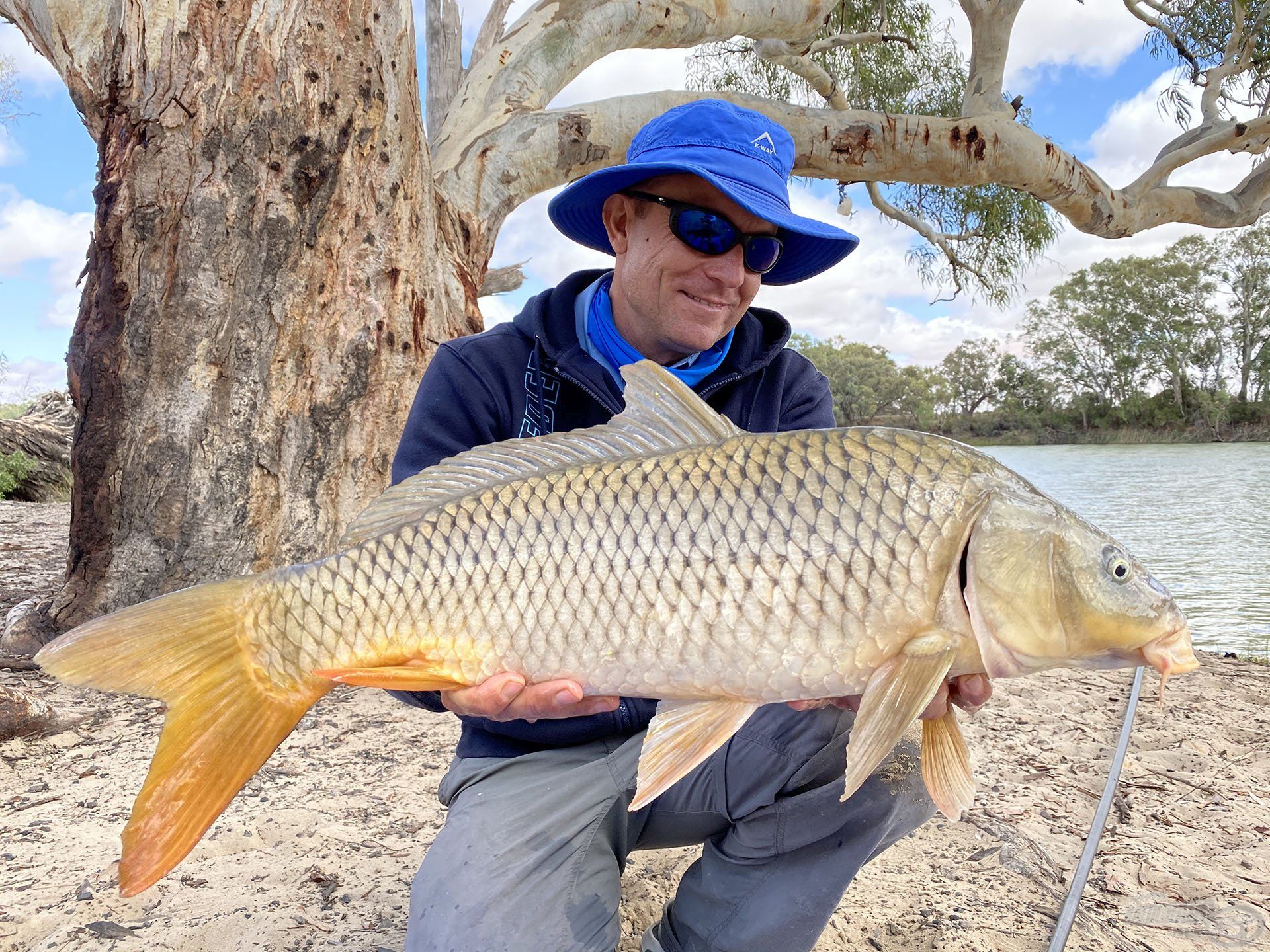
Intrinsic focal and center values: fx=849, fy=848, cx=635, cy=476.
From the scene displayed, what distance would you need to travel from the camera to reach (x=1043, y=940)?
73.0 inches

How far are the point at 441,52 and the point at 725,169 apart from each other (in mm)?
8975

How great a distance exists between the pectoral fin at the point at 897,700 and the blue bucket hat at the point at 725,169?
1.04 meters

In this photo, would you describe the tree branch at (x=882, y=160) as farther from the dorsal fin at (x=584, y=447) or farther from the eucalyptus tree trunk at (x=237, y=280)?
the dorsal fin at (x=584, y=447)

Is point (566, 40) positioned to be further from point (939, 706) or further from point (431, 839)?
point (939, 706)

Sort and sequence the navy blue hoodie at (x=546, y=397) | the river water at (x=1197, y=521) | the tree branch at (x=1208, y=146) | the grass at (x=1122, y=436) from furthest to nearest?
the grass at (x=1122, y=436) < the tree branch at (x=1208, y=146) < the river water at (x=1197, y=521) < the navy blue hoodie at (x=546, y=397)

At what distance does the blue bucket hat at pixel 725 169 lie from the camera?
1932 mm

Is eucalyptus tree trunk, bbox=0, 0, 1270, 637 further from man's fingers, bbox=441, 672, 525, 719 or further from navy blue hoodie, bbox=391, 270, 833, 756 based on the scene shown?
man's fingers, bbox=441, 672, 525, 719

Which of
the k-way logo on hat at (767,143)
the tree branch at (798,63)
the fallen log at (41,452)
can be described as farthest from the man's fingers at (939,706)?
the fallen log at (41,452)

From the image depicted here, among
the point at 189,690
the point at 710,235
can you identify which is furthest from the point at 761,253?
the point at 189,690

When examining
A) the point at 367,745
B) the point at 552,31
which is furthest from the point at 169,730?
the point at 552,31

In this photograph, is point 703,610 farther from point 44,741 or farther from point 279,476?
point 279,476

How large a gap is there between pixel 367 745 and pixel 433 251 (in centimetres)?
245

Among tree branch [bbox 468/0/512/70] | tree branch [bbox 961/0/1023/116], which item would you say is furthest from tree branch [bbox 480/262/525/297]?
tree branch [bbox 961/0/1023/116]

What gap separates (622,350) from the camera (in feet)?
6.93
